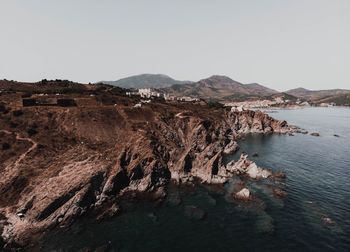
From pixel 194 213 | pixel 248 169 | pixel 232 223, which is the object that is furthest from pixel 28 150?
pixel 248 169

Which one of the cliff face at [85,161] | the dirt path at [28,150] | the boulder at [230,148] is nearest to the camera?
the cliff face at [85,161]

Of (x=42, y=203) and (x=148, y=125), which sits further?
(x=148, y=125)

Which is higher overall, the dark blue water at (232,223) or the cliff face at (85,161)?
the cliff face at (85,161)

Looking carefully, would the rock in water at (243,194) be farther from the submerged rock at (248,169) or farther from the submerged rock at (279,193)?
the submerged rock at (248,169)

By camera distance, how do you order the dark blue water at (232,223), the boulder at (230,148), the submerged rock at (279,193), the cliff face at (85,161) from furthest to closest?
the boulder at (230,148) < the submerged rock at (279,193) < the cliff face at (85,161) < the dark blue water at (232,223)

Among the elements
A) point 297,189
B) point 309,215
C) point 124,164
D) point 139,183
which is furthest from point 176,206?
point 297,189

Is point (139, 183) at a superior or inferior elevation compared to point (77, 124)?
inferior

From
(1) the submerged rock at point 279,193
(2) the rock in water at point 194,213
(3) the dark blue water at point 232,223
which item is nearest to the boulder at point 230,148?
(3) the dark blue water at point 232,223

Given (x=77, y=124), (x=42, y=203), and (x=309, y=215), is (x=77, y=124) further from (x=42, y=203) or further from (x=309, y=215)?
(x=309, y=215)
